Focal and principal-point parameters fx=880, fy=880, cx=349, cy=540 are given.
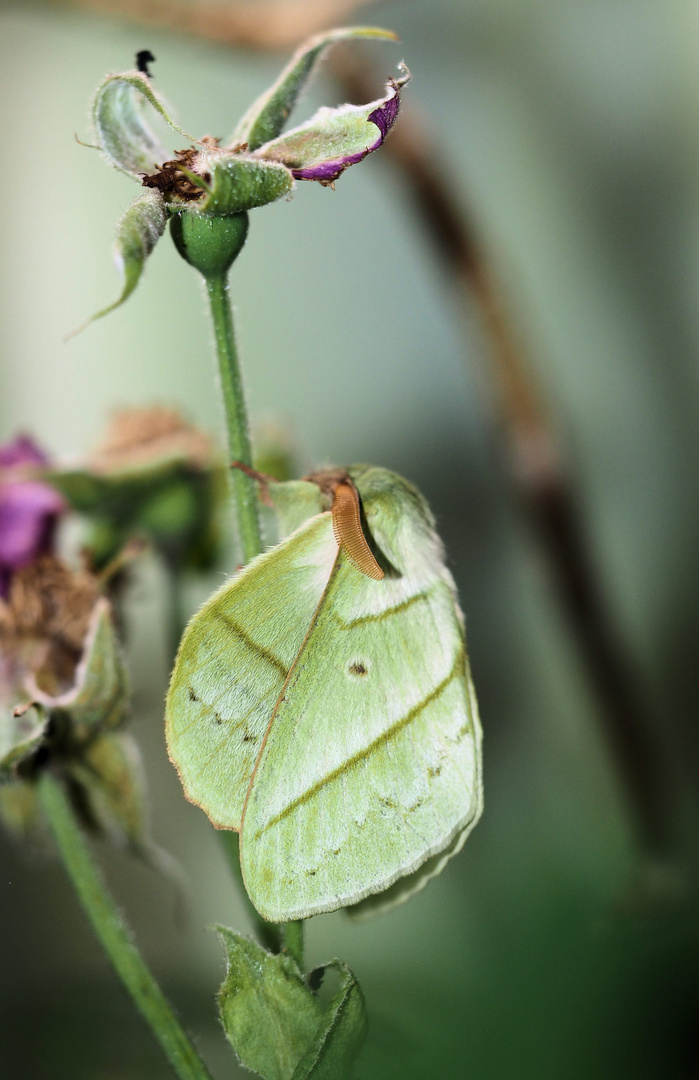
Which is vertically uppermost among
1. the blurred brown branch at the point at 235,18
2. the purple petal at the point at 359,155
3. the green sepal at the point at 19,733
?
the blurred brown branch at the point at 235,18

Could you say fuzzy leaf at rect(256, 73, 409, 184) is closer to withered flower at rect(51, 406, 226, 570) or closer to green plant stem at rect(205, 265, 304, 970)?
green plant stem at rect(205, 265, 304, 970)

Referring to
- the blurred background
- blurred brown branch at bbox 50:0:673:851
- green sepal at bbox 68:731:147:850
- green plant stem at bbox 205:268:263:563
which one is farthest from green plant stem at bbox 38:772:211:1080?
blurred brown branch at bbox 50:0:673:851

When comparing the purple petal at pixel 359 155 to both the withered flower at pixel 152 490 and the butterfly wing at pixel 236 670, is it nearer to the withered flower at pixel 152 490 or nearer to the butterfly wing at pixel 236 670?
the butterfly wing at pixel 236 670

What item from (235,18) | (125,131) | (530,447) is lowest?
(530,447)

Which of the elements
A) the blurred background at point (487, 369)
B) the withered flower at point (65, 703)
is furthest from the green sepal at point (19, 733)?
the blurred background at point (487, 369)

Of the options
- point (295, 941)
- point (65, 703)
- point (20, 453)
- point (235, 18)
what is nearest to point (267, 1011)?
point (295, 941)

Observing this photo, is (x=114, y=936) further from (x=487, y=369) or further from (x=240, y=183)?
(x=487, y=369)
